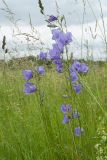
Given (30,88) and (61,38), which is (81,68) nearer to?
(61,38)

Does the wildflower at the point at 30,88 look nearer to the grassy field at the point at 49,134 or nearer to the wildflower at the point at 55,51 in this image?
the grassy field at the point at 49,134

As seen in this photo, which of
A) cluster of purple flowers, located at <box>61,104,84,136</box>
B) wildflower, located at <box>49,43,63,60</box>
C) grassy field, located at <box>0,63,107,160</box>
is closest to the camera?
wildflower, located at <box>49,43,63,60</box>

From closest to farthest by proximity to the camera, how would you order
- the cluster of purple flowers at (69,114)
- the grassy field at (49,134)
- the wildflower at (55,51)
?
the wildflower at (55,51)
the cluster of purple flowers at (69,114)
the grassy field at (49,134)

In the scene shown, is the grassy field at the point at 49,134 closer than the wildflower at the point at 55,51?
No

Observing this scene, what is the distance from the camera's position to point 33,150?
3016 mm

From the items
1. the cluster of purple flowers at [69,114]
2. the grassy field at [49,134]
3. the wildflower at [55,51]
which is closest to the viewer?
the wildflower at [55,51]

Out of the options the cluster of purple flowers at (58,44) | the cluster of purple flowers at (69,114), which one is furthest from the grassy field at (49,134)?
the cluster of purple flowers at (58,44)

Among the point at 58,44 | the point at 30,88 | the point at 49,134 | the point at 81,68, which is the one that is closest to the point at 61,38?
the point at 58,44

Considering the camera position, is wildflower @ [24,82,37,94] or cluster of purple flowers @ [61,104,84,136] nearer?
cluster of purple flowers @ [61,104,84,136]

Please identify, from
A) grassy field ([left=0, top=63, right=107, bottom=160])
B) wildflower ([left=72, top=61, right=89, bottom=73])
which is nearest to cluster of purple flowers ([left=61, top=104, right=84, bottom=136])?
grassy field ([left=0, top=63, right=107, bottom=160])

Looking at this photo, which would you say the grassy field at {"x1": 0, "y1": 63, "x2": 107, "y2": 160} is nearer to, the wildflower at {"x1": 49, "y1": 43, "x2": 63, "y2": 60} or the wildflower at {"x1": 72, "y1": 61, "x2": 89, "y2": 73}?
the wildflower at {"x1": 72, "y1": 61, "x2": 89, "y2": 73}

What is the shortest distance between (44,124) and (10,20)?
133cm

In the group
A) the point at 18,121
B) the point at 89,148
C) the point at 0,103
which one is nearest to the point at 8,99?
the point at 0,103

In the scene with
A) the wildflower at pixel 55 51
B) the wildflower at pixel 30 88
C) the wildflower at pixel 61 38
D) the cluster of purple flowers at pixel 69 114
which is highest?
the wildflower at pixel 61 38
